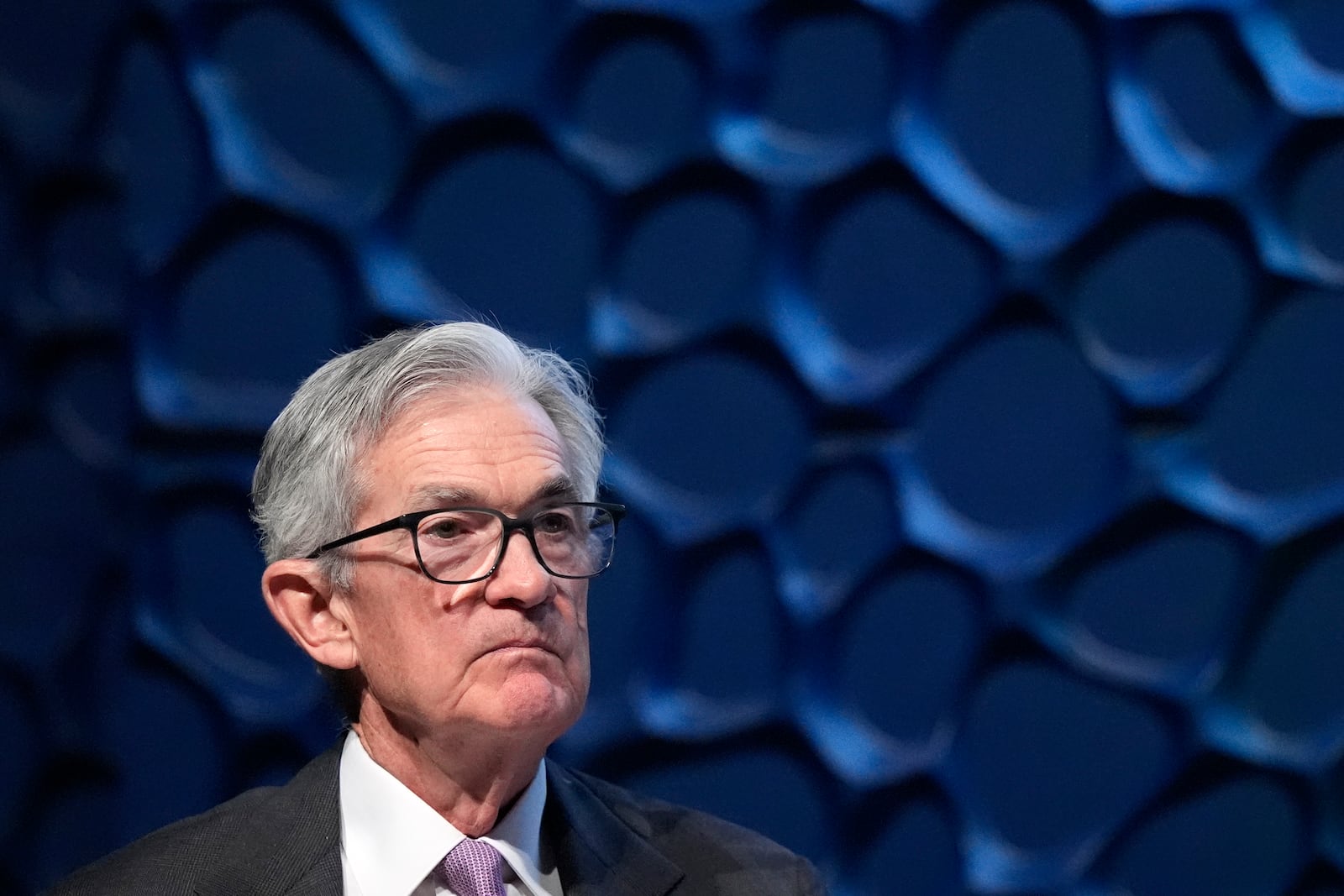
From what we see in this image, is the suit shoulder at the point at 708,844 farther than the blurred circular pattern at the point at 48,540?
No

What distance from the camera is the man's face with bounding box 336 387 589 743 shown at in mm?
985

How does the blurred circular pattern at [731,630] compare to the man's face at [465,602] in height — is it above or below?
below

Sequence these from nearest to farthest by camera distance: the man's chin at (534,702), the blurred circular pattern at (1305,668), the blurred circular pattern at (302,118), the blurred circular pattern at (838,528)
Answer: the man's chin at (534,702) → the blurred circular pattern at (302,118) → the blurred circular pattern at (838,528) → the blurred circular pattern at (1305,668)

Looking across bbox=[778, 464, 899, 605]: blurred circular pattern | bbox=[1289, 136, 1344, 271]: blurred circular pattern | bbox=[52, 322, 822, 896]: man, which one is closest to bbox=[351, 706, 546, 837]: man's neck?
bbox=[52, 322, 822, 896]: man

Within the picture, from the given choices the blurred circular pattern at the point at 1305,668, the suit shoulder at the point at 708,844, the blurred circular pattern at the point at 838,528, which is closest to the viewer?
the suit shoulder at the point at 708,844

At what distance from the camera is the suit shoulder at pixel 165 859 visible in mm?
1008

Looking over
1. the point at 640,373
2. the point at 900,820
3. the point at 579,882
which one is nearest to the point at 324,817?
the point at 579,882

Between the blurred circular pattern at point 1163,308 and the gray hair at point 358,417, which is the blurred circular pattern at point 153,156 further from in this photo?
the blurred circular pattern at point 1163,308

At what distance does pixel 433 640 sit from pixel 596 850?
0.25 metres

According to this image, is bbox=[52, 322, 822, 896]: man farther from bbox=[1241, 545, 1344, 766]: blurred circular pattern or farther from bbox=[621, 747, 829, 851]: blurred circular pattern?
bbox=[1241, 545, 1344, 766]: blurred circular pattern

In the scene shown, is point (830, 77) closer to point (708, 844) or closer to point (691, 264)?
point (691, 264)

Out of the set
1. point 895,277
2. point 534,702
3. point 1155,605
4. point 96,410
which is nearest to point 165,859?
point 534,702

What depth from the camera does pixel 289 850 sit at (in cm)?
102

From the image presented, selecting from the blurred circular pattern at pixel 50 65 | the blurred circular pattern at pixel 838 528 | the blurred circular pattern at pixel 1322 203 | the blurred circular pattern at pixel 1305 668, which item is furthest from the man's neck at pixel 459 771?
the blurred circular pattern at pixel 1322 203
